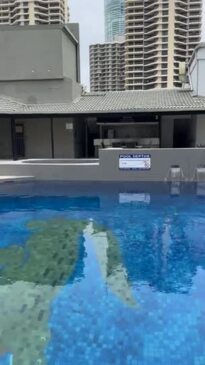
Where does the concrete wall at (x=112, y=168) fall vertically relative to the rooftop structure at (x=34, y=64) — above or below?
below

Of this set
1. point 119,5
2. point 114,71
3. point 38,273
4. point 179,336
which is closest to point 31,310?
point 38,273

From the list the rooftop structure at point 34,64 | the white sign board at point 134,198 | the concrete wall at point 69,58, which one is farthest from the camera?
the concrete wall at point 69,58

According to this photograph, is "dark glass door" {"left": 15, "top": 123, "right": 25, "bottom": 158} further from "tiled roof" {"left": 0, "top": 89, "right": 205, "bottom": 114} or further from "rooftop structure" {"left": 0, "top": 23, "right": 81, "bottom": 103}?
"rooftop structure" {"left": 0, "top": 23, "right": 81, "bottom": 103}

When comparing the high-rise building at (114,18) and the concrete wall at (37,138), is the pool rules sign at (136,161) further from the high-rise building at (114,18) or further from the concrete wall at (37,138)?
the high-rise building at (114,18)

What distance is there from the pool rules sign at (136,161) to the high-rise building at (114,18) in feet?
452

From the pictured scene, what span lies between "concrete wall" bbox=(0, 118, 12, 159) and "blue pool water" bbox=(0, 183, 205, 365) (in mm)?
8995

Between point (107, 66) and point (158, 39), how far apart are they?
46.3 feet

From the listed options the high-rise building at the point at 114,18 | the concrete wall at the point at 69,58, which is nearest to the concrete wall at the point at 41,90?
the concrete wall at the point at 69,58

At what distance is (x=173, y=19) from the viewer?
90.9 m

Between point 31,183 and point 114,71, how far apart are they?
82.3m

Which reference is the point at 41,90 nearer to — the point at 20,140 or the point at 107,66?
the point at 20,140

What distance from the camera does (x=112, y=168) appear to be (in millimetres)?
16719

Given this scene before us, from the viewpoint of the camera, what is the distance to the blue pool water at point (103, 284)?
4.83 meters

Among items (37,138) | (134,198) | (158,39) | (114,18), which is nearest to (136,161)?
(134,198)
